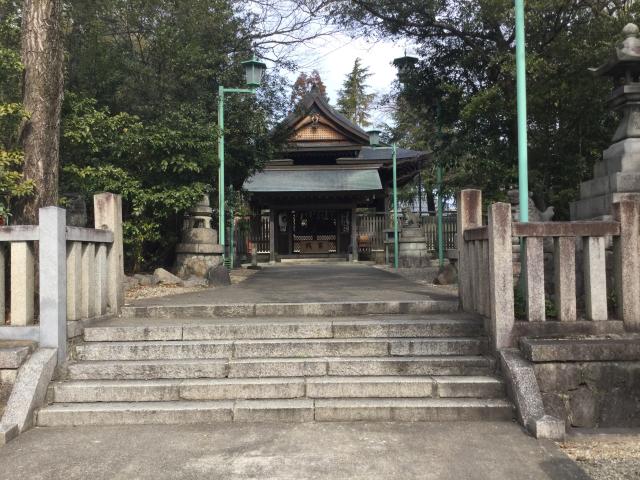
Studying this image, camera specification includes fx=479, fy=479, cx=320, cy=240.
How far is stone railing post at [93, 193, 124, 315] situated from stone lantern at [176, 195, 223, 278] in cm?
465

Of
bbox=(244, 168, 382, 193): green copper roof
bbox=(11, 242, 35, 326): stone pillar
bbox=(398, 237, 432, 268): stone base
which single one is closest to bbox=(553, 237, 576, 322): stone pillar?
bbox=(11, 242, 35, 326): stone pillar

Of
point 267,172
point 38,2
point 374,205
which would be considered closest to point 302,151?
point 267,172

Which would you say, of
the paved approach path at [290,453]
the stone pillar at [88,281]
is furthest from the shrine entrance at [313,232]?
the paved approach path at [290,453]

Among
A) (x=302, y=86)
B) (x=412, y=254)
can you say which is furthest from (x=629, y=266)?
(x=302, y=86)

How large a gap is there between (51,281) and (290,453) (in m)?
2.80

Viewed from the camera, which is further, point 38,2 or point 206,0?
point 206,0

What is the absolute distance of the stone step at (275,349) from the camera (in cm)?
480

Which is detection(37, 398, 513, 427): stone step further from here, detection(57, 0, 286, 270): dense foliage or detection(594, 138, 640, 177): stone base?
detection(57, 0, 286, 270): dense foliage

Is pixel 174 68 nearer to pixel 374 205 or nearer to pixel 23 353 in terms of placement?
pixel 23 353

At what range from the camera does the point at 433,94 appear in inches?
490

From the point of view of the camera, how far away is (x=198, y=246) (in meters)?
10.8

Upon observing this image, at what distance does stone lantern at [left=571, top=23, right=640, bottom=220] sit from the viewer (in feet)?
19.1

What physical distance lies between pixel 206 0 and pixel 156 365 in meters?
9.96

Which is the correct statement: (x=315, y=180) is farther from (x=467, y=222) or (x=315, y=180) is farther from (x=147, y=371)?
(x=147, y=371)
